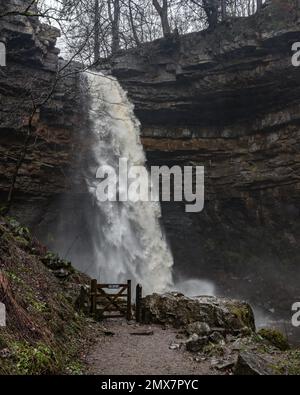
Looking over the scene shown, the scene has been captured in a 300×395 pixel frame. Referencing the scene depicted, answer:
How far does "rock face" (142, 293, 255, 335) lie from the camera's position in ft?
36.3

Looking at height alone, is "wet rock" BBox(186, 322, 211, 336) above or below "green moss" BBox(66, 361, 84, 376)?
below

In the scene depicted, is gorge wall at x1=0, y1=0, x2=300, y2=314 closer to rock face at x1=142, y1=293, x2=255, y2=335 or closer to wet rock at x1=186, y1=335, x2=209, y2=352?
rock face at x1=142, y1=293, x2=255, y2=335

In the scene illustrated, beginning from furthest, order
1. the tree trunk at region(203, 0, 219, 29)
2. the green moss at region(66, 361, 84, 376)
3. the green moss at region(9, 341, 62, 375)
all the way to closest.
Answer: the tree trunk at region(203, 0, 219, 29)
the green moss at region(66, 361, 84, 376)
the green moss at region(9, 341, 62, 375)

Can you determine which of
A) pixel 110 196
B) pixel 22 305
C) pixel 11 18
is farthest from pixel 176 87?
pixel 22 305

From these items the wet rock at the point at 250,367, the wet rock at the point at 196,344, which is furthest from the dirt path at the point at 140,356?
the wet rock at the point at 250,367

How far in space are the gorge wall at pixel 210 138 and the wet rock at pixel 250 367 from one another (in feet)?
54.9

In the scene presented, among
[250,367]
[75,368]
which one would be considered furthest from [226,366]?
[75,368]

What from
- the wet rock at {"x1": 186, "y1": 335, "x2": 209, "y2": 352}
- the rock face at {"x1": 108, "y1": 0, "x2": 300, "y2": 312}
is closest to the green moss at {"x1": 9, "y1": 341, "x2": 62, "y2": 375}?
the wet rock at {"x1": 186, "y1": 335, "x2": 209, "y2": 352}

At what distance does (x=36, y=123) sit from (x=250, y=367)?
18055mm

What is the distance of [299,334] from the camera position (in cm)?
1827

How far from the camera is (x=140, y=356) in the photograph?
26.8 ft

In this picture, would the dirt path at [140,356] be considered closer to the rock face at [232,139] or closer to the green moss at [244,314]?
the green moss at [244,314]

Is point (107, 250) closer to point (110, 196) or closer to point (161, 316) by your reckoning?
point (110, 196)

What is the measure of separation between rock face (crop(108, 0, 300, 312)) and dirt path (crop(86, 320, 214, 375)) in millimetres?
13802
